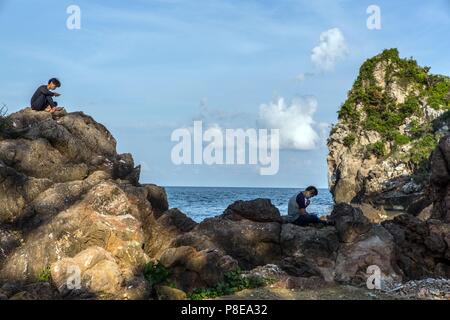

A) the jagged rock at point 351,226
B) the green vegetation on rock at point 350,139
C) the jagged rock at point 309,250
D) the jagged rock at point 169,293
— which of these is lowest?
the jagged rock at point 169,293

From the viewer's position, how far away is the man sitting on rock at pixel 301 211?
57.4 ft

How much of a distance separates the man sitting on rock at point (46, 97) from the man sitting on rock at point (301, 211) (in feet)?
36.0

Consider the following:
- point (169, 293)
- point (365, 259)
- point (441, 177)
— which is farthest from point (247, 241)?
point (441, 177)

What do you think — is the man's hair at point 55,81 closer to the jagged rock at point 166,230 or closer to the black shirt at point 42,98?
the black shirt at point 42,98

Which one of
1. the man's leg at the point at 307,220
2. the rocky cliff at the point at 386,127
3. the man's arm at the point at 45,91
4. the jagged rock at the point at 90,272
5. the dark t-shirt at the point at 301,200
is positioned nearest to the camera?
the jagged rock at the point at 90,272

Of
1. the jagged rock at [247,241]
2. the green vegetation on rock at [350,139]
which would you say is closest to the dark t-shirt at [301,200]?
the jagged rock at [247,241]

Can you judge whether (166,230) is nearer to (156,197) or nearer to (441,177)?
(156,197)

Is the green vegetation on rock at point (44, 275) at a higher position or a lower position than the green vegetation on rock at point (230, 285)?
higher

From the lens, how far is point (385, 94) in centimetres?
8700

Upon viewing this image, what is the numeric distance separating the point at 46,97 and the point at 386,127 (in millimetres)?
72757

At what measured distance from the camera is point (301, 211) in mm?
17797

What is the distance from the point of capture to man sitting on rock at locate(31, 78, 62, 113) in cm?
2117
